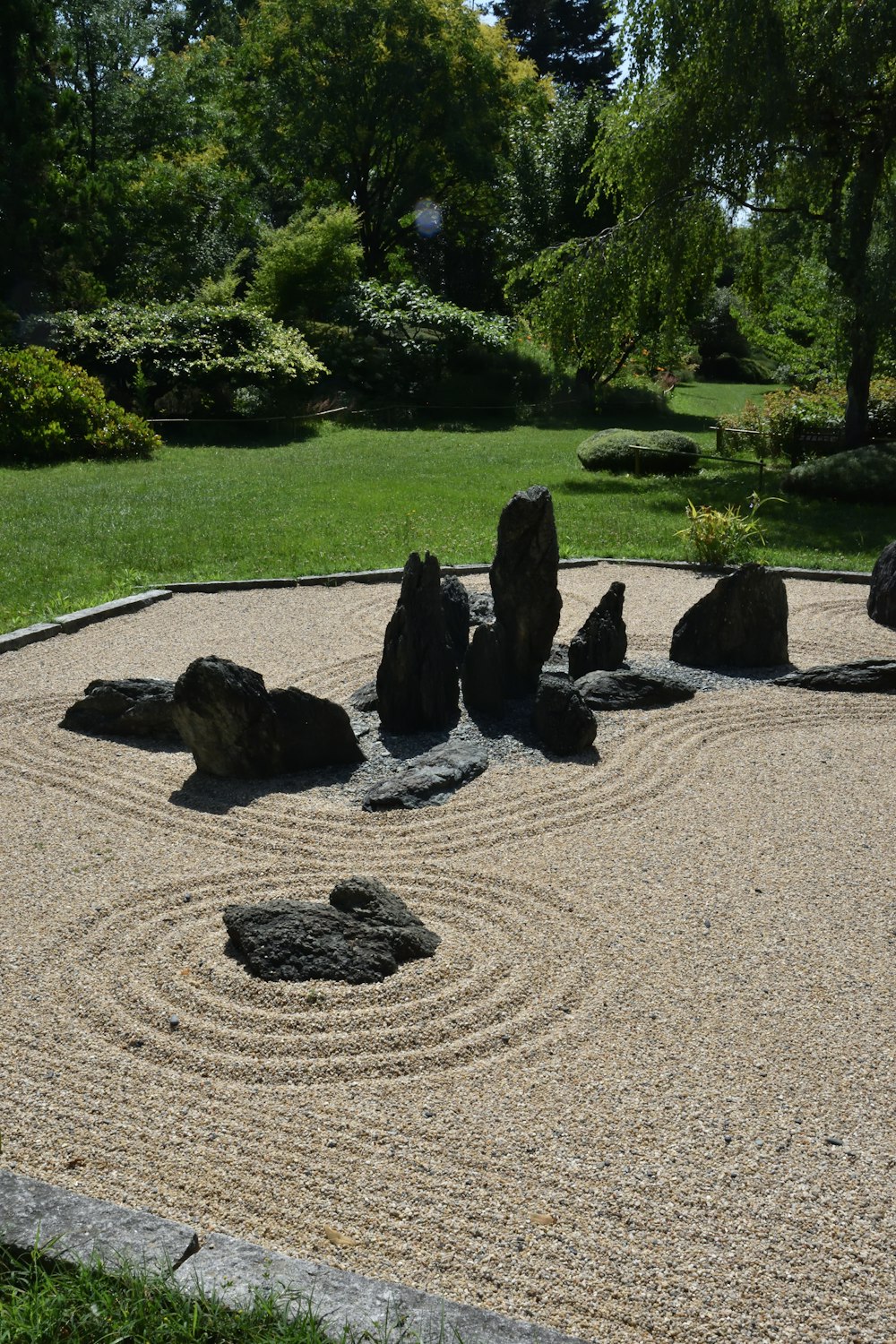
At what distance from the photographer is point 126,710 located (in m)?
6.75

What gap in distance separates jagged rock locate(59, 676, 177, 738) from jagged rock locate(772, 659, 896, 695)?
12.4 ft

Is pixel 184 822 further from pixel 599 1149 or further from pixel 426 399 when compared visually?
pixel 426 399

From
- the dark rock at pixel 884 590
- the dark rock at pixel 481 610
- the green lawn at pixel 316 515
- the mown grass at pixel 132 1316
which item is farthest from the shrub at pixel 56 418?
the mown grass at pixel 132 1316

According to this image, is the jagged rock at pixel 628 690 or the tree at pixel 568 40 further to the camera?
the tree at pixel 568 40

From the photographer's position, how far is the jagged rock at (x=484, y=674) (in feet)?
22.4

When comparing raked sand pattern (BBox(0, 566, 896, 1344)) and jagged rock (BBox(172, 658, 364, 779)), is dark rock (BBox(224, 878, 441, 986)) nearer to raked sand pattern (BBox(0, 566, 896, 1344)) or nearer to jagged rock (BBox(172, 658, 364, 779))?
raked sand pattern (BBox(0, 566, 896, 1344))

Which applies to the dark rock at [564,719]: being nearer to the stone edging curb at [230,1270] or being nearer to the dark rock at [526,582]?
the dark rock at [526,582]

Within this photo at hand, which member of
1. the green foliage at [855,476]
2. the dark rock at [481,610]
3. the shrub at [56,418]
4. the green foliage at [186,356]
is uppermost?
the green foliage at [186,356]

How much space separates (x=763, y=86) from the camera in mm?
14188

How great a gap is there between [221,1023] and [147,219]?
2850cm

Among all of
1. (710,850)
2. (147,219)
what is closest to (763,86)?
(710,850)

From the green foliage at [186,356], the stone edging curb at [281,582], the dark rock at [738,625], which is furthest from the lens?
the green foliage at [186,356]

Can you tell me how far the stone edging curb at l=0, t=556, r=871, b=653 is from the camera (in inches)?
355

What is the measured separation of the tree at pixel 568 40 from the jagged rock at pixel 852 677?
45.0 metres
